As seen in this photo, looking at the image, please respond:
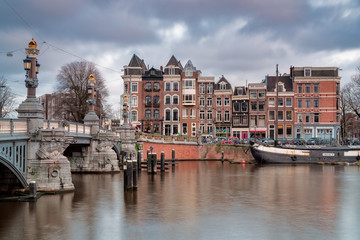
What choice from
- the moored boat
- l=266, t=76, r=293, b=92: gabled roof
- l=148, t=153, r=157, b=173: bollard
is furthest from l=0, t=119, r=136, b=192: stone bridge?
l=266, t=76, r=293, b=92: gabled roof

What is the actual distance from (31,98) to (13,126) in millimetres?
2638

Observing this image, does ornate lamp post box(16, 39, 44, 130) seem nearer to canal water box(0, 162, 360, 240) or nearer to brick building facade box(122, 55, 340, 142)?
canal water box(0, 162, 360, 240)

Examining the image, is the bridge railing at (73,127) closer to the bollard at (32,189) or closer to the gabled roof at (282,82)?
the bollard at (32,189)

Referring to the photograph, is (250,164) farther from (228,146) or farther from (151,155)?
(151,155)

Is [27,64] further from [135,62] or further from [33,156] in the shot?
[135,62]

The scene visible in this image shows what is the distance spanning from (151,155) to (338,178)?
56.0ft

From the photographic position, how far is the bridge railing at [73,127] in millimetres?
27188

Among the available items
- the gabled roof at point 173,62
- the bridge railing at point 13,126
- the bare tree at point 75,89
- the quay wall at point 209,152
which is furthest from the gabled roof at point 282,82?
the bridge railing at point 13,126

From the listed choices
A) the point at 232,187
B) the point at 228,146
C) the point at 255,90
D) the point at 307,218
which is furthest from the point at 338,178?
the point at 255,90

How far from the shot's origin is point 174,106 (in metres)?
79.1

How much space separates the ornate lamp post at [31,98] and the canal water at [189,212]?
4.46 meters

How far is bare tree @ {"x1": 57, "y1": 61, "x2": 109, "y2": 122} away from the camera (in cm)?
6262

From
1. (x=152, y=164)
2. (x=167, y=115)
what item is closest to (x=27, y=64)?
(x=152, y=164)

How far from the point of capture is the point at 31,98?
82.8 ft
